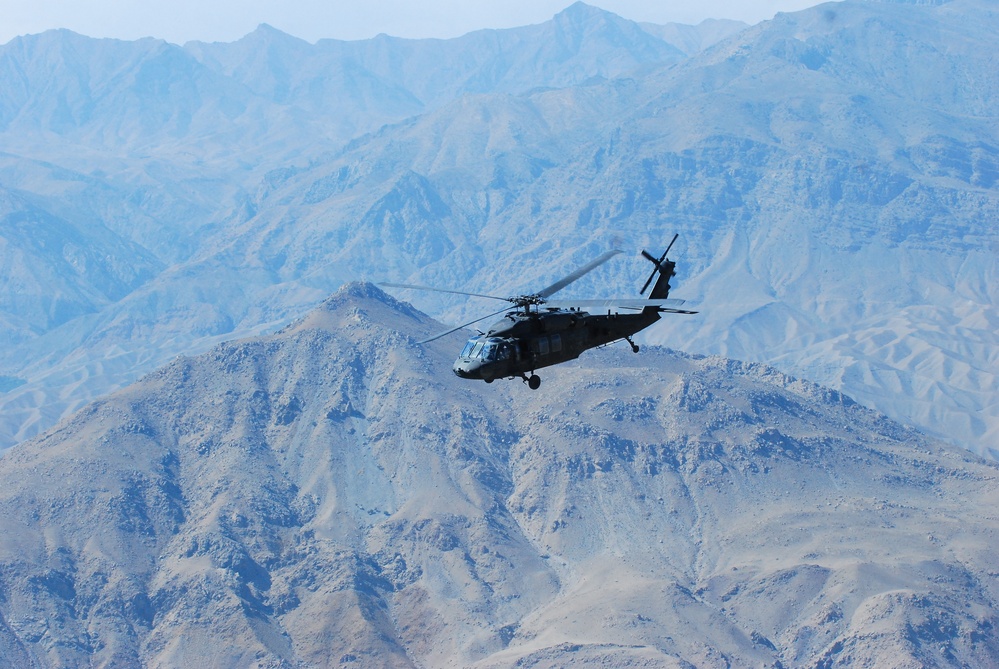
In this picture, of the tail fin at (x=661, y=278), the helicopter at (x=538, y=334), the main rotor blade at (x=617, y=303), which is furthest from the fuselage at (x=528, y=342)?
the tail fin at (x=661, y=278)

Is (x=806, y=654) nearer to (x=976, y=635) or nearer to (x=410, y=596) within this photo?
(x=976, y=635)

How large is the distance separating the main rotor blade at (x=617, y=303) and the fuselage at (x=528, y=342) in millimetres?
1067

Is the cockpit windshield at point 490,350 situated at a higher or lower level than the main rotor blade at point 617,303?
lower

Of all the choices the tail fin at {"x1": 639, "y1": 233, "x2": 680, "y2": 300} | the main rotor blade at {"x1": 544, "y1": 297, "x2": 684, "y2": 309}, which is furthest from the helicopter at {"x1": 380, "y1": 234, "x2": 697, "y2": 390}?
the tail fin at {"x1": 639, "y1": 233, "x2": 680, "y2": 300}

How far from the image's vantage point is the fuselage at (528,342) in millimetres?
74375

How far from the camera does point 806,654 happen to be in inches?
7101

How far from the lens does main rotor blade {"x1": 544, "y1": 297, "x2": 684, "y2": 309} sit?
71.8 m

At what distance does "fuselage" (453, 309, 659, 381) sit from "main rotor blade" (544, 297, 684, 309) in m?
1.07

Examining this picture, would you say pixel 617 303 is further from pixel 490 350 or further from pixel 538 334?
pixel 490 350

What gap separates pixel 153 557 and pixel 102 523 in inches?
A: 367

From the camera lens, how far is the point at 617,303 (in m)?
75.1

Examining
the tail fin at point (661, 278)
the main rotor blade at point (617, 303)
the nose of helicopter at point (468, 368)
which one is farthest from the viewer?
the tail fin at point (661, 278)

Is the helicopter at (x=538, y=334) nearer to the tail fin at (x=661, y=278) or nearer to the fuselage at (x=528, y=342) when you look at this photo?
the fuselage at (x=528, y=342)

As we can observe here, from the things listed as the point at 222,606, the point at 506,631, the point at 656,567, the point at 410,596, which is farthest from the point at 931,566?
the point at 222,606
